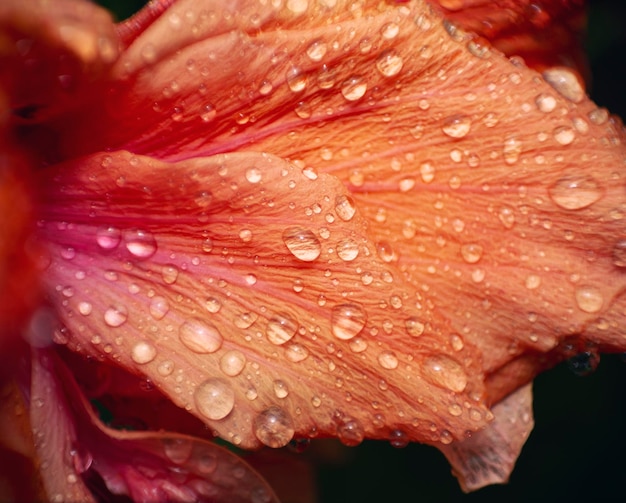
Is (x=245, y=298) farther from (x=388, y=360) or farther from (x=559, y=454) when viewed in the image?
(x=559, y=454)

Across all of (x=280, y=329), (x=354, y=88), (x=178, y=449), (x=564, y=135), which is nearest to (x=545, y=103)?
(x=564, y=135)

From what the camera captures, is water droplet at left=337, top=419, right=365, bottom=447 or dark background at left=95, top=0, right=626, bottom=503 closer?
water droplet at left=337, top=419, right=365, bottom=447

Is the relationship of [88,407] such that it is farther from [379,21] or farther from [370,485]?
[370,485]

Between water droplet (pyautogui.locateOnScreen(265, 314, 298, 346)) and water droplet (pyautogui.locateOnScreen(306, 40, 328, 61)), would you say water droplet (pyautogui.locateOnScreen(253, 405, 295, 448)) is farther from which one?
water droplet (pyautogui.locateOnScreen(306, 40, 328, 61))

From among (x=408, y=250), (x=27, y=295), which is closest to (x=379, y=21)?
(x=408, y=250)

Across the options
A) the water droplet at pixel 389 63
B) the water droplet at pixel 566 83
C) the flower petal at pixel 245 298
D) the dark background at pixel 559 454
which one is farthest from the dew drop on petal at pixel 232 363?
the dark background at pixel 559 454

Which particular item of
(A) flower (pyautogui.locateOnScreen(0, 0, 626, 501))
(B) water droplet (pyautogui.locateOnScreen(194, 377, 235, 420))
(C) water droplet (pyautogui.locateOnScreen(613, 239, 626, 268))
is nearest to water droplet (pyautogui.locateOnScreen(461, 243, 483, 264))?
(A) flower (pyautogui.locateOnScreen(0, 0, 626, 501))
